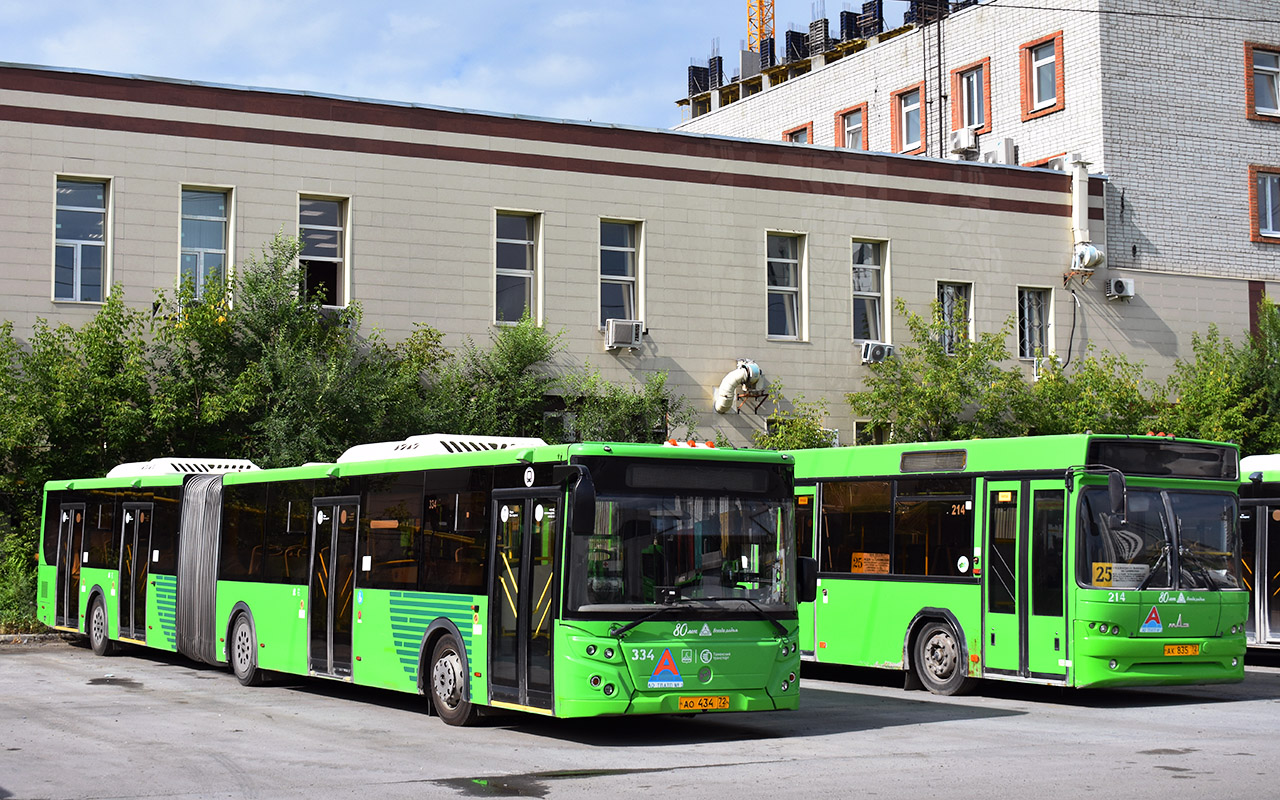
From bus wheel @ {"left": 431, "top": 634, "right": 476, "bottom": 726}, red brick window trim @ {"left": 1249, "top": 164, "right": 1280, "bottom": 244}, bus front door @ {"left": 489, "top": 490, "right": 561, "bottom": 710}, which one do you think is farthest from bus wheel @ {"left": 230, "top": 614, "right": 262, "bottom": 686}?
red brick window trim @ {"left": 1249, "top": 164, "right": 1280, "bottom": 244}

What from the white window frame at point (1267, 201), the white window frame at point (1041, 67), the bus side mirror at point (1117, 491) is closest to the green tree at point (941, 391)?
the white window frame at point (1041, 67)

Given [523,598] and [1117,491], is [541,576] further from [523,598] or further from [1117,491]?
[1117,491]

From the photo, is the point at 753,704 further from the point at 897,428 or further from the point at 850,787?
the point at 897,428

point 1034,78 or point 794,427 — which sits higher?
point 1034,78

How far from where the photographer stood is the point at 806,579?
13875 millimetres

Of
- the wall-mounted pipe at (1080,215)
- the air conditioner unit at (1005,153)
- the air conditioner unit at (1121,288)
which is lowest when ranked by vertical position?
the air conditioner unit at (1121,288)

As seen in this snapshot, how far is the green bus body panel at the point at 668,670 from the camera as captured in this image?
12.5 m

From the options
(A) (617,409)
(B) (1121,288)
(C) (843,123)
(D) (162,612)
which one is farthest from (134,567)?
(C) (843,123)

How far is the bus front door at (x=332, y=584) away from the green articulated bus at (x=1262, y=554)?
1198cm

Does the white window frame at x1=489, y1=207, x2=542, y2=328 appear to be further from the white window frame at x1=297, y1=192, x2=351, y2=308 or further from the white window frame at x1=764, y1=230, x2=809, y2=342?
the white window frame at x1=764, y1=230, x2=809, y2=342

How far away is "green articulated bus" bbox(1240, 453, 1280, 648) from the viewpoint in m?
20.9

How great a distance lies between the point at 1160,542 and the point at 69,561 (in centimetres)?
1614

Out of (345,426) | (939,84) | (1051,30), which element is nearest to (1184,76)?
(1051,30)

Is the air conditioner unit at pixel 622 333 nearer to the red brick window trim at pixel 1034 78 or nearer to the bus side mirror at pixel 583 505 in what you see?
the red brick window trim at pixel 1034 78
